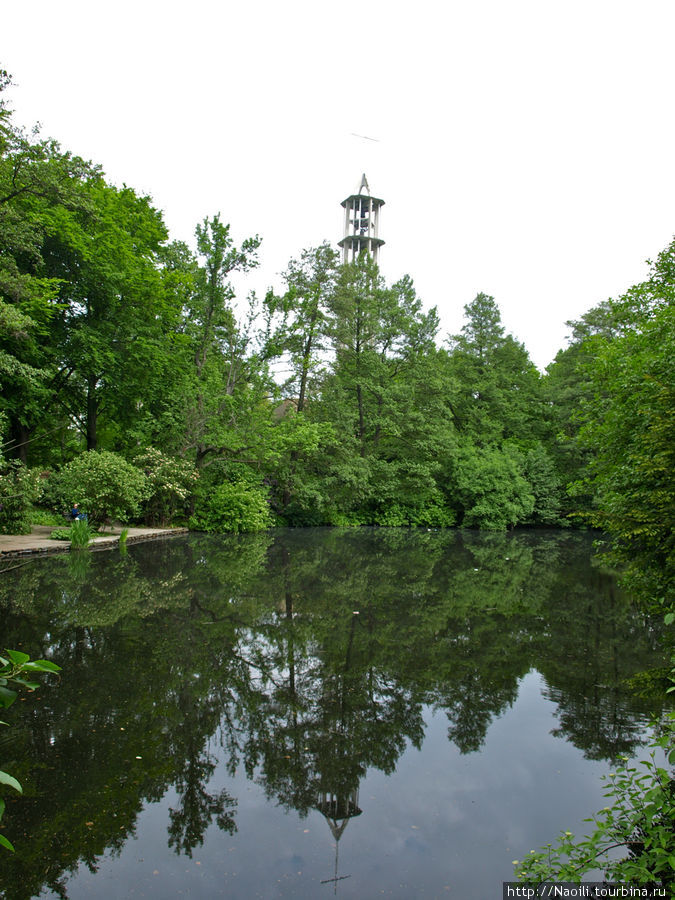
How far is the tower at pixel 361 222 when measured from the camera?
58469 millimetres

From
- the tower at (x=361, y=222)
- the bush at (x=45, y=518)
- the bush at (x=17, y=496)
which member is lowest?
the bush at (x=45, y=518)

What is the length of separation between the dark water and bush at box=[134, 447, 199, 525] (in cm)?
937

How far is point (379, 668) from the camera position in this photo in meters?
5.50

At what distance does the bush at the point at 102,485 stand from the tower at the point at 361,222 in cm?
4787

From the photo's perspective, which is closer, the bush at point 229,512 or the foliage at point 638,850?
the foliage at point 638,850

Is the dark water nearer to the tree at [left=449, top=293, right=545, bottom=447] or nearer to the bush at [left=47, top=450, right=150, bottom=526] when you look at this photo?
the bush at [left=47, top=450, right=150, bottom=526]

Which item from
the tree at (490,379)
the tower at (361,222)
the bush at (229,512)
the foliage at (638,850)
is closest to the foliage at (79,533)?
the bush at (229,512)

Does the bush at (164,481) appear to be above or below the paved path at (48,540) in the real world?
above

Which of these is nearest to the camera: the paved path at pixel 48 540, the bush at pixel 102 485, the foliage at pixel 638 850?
the foliage at pixel 638 850

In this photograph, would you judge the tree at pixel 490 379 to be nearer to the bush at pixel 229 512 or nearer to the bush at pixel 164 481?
the bush at pixel 229 512

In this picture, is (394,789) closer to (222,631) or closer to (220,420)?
(222,631)

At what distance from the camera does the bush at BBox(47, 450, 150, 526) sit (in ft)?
48.9

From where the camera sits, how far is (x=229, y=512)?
20.2m

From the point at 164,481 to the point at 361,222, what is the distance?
162ft
